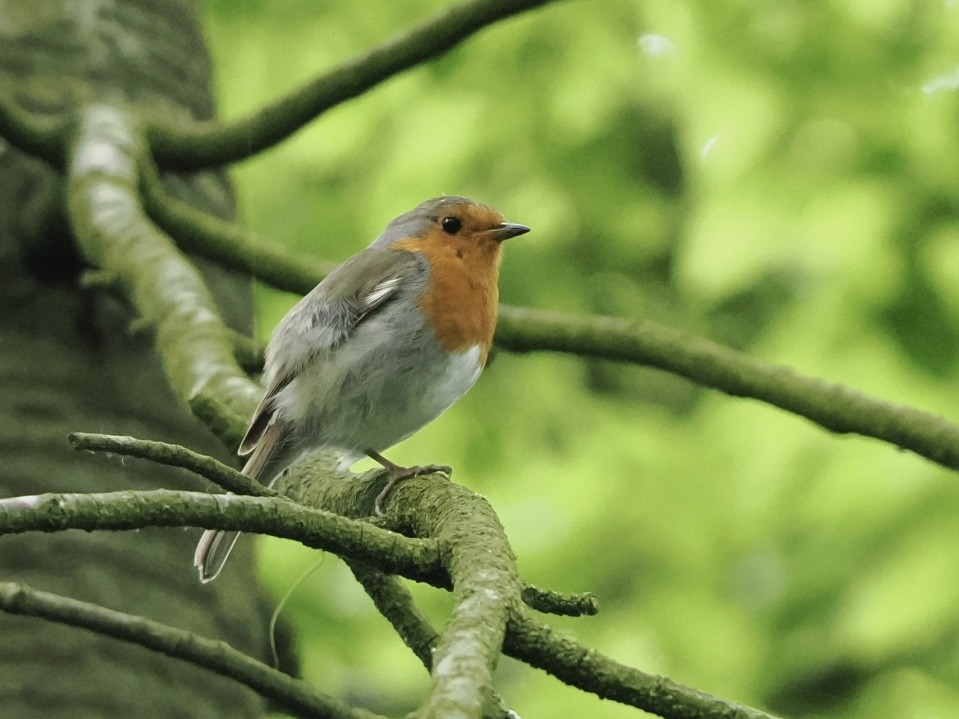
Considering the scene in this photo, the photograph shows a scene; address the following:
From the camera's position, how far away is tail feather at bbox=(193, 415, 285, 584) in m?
2.92

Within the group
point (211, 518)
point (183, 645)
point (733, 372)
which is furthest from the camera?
point (733, 372)

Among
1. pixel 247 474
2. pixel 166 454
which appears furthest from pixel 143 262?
pixel 166 454

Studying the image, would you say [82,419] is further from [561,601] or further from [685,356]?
[561,601]

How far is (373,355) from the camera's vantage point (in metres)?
3.30

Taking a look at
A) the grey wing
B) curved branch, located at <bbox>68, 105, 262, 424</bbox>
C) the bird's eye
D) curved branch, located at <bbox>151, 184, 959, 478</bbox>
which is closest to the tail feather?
the grey wing

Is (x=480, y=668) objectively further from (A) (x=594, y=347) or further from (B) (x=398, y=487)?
(A) (x=594, y=347)

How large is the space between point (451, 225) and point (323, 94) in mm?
560

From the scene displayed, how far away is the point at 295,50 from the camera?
16.3ft

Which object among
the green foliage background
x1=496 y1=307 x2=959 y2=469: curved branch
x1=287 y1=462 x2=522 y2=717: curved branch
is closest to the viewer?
x1=287 y1=462 x2=522 y2=717: curved branch

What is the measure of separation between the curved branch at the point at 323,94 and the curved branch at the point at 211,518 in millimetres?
1985

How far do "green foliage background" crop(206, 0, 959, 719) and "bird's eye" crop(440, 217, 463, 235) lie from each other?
60 cm

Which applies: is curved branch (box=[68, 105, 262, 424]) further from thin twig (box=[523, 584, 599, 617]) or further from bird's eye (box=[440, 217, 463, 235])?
thin twig (box=[523, 584, 599, 617])

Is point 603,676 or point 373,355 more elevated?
point 373,355

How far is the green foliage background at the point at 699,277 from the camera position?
343 centimetres
